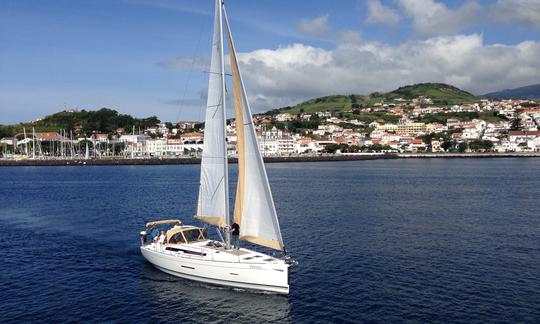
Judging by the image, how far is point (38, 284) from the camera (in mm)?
21688

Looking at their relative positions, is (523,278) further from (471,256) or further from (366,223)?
(366,223)

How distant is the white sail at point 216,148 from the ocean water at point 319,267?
11.0 feet

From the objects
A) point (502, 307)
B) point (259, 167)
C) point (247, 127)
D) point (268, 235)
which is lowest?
point (502, 307)

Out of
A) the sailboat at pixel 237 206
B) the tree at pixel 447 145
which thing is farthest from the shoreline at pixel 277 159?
the sailboat at pixel 237 206

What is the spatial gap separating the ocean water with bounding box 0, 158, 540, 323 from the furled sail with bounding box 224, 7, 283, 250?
2.49 metres

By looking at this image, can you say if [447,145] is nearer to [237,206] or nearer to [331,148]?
[331,148]

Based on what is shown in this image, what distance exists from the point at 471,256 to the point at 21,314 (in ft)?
71.2

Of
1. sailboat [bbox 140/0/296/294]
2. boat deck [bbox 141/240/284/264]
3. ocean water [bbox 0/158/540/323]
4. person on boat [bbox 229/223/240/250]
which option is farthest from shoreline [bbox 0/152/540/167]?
person on boat [bbox 229/223/240/250]

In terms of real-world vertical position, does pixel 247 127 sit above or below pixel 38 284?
above

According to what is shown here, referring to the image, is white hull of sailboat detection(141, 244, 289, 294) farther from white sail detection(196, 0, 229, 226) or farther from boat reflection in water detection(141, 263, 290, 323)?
white sail detection(196, 0, 229, 226)

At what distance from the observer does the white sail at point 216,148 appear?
65.5 ft

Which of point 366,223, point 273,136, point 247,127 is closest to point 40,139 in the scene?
point 273,136

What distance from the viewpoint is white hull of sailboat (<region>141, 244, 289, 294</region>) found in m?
18.8

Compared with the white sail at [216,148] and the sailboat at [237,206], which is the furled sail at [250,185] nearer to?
the sailboat at [237,206]
